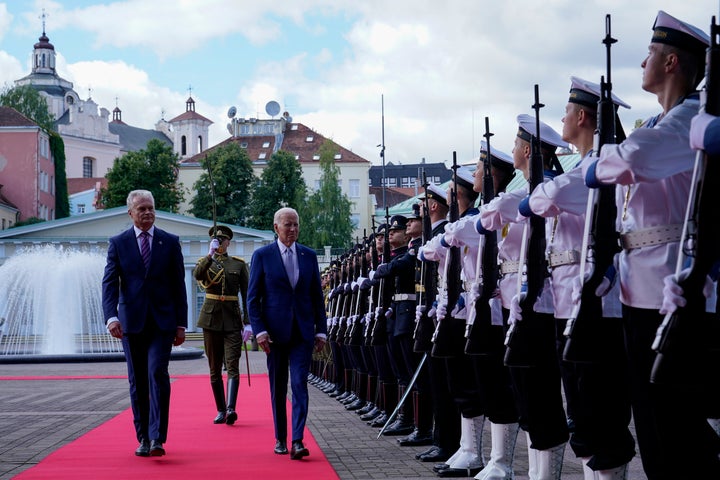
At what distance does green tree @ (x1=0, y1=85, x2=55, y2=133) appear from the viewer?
9694cm

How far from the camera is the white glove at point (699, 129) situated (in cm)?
452

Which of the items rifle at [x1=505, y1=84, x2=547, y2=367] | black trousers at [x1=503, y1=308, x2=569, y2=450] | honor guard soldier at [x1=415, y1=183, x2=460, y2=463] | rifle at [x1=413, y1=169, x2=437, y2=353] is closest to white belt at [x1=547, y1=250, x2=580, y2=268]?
rifle at [x1=505, y1=84, x2=547, y2=367]

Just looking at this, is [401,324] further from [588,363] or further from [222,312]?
[588,363]

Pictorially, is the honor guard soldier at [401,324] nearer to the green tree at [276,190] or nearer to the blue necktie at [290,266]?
the blue necktie at [290,266]

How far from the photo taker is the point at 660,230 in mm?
5145

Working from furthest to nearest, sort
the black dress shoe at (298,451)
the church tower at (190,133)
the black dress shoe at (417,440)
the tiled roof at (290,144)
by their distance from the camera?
the church tower at (190,133), the tiled roof at (290,144), the black dress shoe at (417,440), the black dress shoe at (298,451)

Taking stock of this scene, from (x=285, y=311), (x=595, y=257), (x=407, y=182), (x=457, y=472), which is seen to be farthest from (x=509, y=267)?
(x=407, y=182)

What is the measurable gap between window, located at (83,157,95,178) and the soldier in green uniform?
118675 mm

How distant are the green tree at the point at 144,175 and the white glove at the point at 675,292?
81.6 meters

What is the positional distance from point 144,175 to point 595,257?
8199cm

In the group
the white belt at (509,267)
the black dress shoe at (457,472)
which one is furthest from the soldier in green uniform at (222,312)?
the white belt at (509,267)

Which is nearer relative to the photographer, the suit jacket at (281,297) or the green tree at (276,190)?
the suit jacket at (281,297)

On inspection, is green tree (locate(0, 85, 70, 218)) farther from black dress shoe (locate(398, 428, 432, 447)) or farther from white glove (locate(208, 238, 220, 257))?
black dress shoe (locate(398, 428, 432, 447))

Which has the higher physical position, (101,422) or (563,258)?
(563,258)
